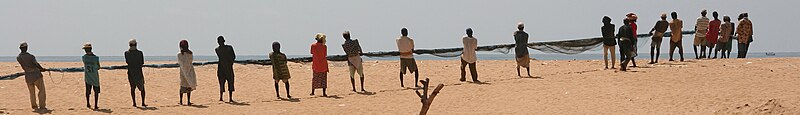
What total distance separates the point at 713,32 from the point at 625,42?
13.1 ft

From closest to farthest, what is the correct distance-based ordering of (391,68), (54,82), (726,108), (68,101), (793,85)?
1. (726,108)
2. (793,85)
3. (68,101)
4. (54,82)
5. (391,68)

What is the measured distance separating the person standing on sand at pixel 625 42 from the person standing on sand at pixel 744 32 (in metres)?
4.36

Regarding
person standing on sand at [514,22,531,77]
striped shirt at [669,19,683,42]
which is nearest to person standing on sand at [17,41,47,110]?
person standing on sand at [514,22,531,77]

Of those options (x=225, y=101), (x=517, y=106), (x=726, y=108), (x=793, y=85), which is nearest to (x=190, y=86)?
(x=225, y=101)

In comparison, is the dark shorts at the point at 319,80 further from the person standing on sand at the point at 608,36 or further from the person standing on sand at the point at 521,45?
the person standing on sand at the point at 608,36

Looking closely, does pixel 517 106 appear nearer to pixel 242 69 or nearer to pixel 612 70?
pixel 612 70

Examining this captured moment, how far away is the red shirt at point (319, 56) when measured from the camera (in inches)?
690

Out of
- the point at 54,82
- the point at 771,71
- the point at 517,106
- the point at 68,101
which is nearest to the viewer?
the point at 517,106

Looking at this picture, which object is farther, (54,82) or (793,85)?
(54,82)

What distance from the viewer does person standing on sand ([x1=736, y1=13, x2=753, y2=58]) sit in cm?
2334

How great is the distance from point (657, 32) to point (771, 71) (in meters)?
2.57

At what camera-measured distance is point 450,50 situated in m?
20.8

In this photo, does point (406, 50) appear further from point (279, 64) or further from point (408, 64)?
point (279, 64)

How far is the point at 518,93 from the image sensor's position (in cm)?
1719
